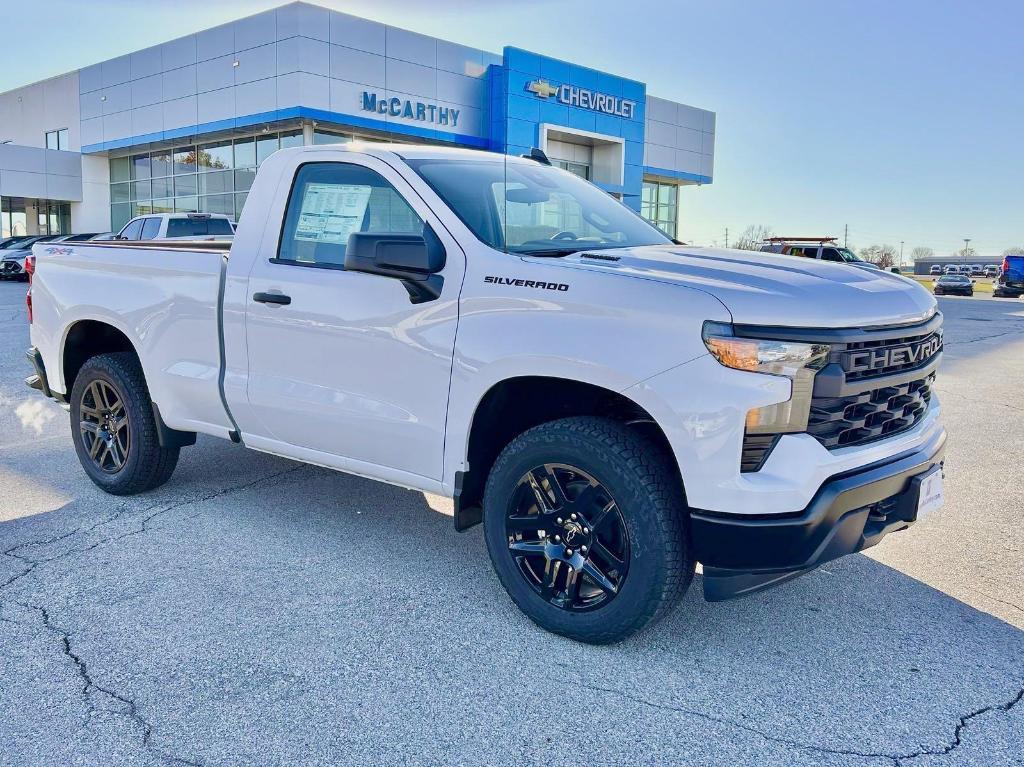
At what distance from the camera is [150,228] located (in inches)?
710

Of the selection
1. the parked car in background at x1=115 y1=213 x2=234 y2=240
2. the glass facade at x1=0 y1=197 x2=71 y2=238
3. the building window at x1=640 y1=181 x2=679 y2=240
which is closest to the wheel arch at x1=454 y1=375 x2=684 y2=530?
the parked car in background at x1=115 y1=213 x2=234 y2=240

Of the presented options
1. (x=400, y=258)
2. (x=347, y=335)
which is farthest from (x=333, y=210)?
(x=400, y=258)

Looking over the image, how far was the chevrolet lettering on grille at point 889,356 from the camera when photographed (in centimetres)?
316

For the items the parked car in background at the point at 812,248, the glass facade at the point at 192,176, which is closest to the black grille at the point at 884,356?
the parked car in background at the point at 812,248

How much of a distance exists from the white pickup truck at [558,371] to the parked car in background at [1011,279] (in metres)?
44.9

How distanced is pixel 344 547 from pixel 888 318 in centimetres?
273

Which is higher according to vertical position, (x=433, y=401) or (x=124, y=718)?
(x=433, y=401)

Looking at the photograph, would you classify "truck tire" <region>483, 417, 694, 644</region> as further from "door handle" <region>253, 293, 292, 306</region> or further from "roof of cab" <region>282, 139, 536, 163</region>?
"roof of cab" <region>282, 139, 536, 163</region>

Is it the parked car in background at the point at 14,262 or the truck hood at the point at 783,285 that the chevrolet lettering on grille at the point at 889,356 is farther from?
the parked car in background at the point at 14,262

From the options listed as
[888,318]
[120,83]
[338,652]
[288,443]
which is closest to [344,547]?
[288,443]

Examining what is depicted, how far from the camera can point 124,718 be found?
9.52 ft

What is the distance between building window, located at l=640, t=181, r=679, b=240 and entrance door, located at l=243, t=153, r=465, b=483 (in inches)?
1588

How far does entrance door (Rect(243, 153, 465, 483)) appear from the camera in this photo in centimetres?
377

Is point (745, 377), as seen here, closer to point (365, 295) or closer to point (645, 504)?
point (645, 504)
